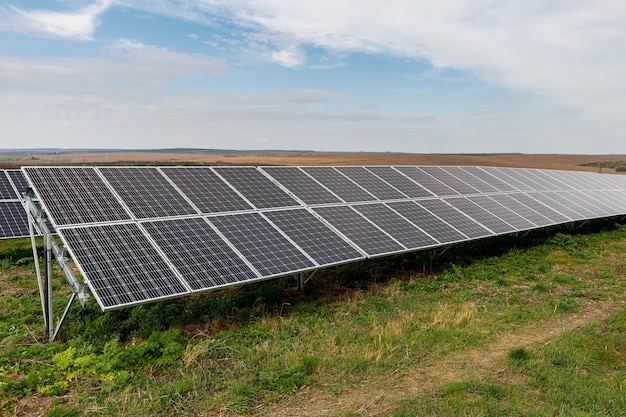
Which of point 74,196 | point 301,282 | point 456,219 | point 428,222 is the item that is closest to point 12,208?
point 74,196

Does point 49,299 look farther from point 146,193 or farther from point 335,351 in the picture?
point 335,351

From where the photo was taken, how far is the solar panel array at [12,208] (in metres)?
18.0

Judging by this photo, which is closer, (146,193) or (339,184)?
(146,193)

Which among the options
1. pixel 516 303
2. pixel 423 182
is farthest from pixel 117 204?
pixel 423 182

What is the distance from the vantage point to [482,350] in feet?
30.2

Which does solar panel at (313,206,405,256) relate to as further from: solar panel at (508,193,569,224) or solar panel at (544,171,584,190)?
solar panel at (544,171,584,190)

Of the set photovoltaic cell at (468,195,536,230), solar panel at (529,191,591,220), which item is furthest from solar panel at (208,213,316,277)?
solar panel at (529,191,591,220)

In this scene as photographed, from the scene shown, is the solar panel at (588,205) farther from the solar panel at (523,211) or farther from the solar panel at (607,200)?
the solar panel at (523,211)

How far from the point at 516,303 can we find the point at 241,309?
794cm

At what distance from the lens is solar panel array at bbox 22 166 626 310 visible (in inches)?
366

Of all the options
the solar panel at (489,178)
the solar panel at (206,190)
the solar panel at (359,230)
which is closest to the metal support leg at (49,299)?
the solar panel at (206,190)

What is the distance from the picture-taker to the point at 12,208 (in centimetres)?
1984

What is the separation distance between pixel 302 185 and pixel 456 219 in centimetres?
627

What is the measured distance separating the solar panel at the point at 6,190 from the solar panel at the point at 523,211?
23781 millimetres
